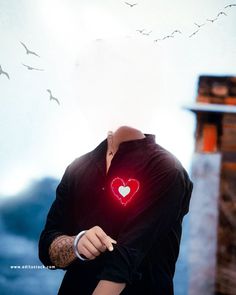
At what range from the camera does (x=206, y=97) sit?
1.77m

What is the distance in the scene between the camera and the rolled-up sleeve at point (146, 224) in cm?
90

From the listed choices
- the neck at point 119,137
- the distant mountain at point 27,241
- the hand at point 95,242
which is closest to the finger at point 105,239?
the hand at point 95,242

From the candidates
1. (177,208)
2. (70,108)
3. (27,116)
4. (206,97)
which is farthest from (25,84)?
(177,208)

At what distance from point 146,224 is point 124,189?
0.89 ft

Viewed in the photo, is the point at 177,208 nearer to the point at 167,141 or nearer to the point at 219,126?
the point at 167,141

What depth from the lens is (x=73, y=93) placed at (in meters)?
1.77

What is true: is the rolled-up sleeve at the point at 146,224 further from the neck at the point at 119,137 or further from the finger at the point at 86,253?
the neck at the point at 119,137

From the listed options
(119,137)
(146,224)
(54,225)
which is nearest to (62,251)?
(54,225)

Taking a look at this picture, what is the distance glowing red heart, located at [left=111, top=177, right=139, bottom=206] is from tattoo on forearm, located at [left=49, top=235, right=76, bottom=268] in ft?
0.71

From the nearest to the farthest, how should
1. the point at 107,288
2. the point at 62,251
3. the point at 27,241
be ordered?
the point at 107,288 → the point at 62,251 → the point at 27,241

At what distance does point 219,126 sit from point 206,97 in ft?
0.56

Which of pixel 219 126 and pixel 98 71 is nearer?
pixel 98 71

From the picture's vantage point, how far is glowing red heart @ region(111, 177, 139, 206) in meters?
1.14

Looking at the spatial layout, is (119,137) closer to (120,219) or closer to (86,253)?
(120,219)
